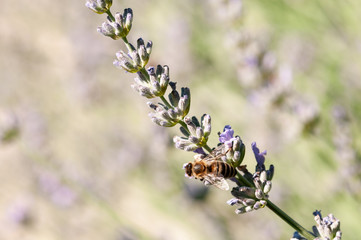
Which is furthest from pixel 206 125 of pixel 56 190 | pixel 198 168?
pixel 56 190

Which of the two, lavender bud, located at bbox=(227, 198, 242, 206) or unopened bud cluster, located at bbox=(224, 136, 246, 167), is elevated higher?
unopened bud cluster, located at bbox=(224, 136, 246, 167)

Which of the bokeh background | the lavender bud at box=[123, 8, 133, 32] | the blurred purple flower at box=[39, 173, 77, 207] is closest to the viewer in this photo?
the lavender bud at box=[123, 8, 133, 32]

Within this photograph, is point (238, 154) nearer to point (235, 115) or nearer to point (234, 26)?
point (234, 26)

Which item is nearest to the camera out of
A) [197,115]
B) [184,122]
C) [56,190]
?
[184,122]

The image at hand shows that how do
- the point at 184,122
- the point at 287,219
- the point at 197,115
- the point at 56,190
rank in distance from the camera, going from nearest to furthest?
the point at 287,219
the point at 184,122
the point at 56,190
the point at 197,115

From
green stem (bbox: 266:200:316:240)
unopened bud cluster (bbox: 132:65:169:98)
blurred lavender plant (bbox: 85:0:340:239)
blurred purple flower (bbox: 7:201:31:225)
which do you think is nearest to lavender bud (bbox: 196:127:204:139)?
blurred lavender plant (bbox: 85:0:340:239)

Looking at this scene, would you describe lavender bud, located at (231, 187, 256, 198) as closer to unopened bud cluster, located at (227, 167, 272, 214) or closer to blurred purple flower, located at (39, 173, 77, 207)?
unopened bud cluster, located at (227, 167, 272, 214)

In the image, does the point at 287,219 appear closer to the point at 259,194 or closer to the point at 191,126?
the point at 259,194
